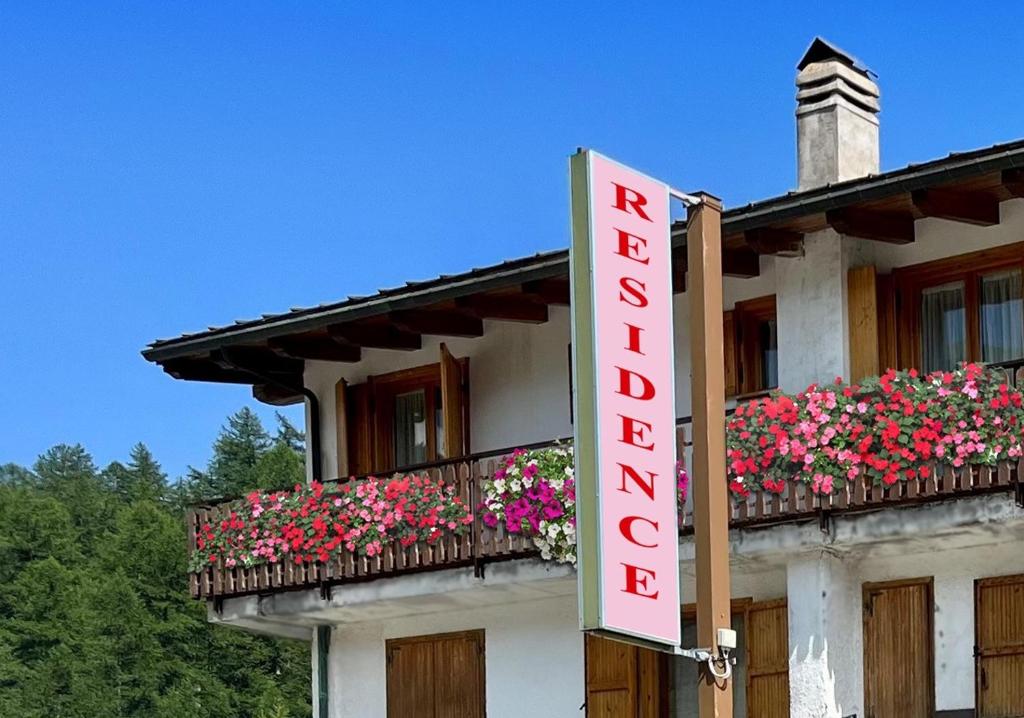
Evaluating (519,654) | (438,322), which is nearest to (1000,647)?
(519,654)

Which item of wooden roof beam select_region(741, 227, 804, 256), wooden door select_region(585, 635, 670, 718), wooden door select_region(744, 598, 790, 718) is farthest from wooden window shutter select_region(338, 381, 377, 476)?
wooden roof beam select_region(741, 227, 804, 256)

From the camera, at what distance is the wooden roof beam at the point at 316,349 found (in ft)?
90.4

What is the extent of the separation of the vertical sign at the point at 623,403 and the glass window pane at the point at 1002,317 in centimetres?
798

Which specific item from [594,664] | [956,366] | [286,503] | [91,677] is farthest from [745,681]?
[91,677]

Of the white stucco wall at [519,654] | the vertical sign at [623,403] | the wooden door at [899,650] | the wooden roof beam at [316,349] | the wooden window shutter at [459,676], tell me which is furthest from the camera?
the wooden roof beam at [316,349]

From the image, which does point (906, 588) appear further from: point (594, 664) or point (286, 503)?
point (286, 503)

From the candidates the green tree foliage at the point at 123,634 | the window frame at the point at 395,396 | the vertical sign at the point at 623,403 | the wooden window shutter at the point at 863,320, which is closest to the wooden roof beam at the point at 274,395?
the window frame at the point at 395,396

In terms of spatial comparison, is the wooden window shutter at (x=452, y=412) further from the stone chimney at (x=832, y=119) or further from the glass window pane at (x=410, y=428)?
the stone chimney at (x=832, y=119)

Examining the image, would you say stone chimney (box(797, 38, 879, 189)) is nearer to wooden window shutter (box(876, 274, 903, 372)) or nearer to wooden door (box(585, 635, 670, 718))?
wooden window shutter (box(876, 274, 903, 372))

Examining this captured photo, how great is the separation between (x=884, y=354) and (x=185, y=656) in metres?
37.9

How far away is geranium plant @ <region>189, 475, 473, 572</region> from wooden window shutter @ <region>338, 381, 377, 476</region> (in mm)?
1824

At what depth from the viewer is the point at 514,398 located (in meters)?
27.1

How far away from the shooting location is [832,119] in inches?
1107

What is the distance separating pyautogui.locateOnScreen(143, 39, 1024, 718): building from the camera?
22656mm
